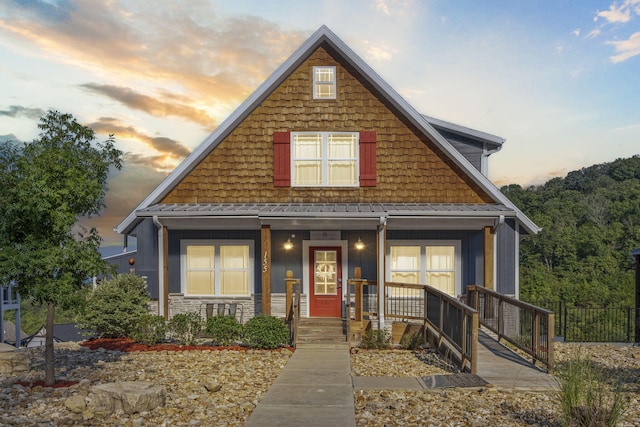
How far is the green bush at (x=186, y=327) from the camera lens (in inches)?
484

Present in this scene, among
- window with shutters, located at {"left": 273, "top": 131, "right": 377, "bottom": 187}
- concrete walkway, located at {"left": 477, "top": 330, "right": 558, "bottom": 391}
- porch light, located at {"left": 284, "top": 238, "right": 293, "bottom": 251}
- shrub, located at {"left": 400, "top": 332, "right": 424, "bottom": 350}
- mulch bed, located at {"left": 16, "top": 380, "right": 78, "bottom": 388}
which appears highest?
window with shutters, located at {"left": 273, "top": 131, "right": 377, "bottom": 187}

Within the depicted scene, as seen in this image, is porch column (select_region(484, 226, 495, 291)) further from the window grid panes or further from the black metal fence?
the black metal fence

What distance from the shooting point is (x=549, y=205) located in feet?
163

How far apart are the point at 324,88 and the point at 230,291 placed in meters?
6.63

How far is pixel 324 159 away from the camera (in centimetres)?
1485

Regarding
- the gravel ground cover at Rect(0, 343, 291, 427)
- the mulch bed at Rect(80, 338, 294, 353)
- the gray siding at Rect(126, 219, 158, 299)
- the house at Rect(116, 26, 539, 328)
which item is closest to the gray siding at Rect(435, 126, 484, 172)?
the house at Rect(116, 26, 539, 328)

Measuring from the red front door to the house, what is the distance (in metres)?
0.03

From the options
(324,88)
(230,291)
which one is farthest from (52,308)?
(324,88)

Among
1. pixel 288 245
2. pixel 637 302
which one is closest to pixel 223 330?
pixel 288 245

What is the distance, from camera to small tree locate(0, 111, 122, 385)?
8.29 m

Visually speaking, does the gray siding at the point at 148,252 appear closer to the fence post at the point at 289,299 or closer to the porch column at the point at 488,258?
the fence post at the point at 289,299

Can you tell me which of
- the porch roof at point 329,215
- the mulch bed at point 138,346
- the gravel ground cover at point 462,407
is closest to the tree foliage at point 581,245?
the porch roof at point 329,215

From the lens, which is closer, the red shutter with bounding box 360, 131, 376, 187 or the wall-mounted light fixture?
the red shutter with bounding box 360, 131, 376, 187

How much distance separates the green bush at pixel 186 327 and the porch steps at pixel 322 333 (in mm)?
2523
